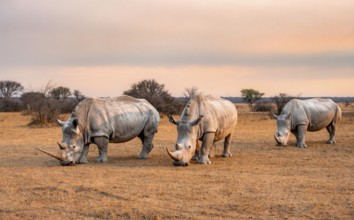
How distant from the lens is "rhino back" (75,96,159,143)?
13117 millimetres

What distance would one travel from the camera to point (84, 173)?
11.2 m

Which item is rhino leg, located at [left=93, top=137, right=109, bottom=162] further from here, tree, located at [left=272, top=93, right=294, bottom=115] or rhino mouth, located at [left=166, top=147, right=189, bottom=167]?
tree, located at [left=272, top=93, right=294, bottom=115]

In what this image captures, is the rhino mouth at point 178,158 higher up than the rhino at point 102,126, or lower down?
lower down

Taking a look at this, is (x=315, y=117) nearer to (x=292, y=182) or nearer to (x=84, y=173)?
(x=292, y=182)

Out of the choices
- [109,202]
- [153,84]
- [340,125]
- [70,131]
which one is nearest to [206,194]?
[109,202]

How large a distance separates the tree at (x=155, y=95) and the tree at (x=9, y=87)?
3524 centimetres

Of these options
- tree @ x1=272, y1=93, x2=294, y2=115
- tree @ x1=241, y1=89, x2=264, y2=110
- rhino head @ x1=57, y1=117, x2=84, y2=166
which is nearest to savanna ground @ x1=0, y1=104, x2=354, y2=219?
rhino head @ x1=57, y1=117, x2=84, y2=166

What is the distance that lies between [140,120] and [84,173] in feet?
10.2

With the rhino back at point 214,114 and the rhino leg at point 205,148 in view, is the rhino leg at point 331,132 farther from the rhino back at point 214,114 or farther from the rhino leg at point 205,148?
the rhino leg at point 205,148

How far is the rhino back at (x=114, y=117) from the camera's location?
13.1m

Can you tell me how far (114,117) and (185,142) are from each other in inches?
90.7

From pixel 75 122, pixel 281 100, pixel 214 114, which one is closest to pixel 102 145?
pixel 75 122

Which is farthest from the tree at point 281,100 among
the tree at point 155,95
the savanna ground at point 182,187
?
the savanna ground at point 182,187

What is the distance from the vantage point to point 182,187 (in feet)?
30.4
